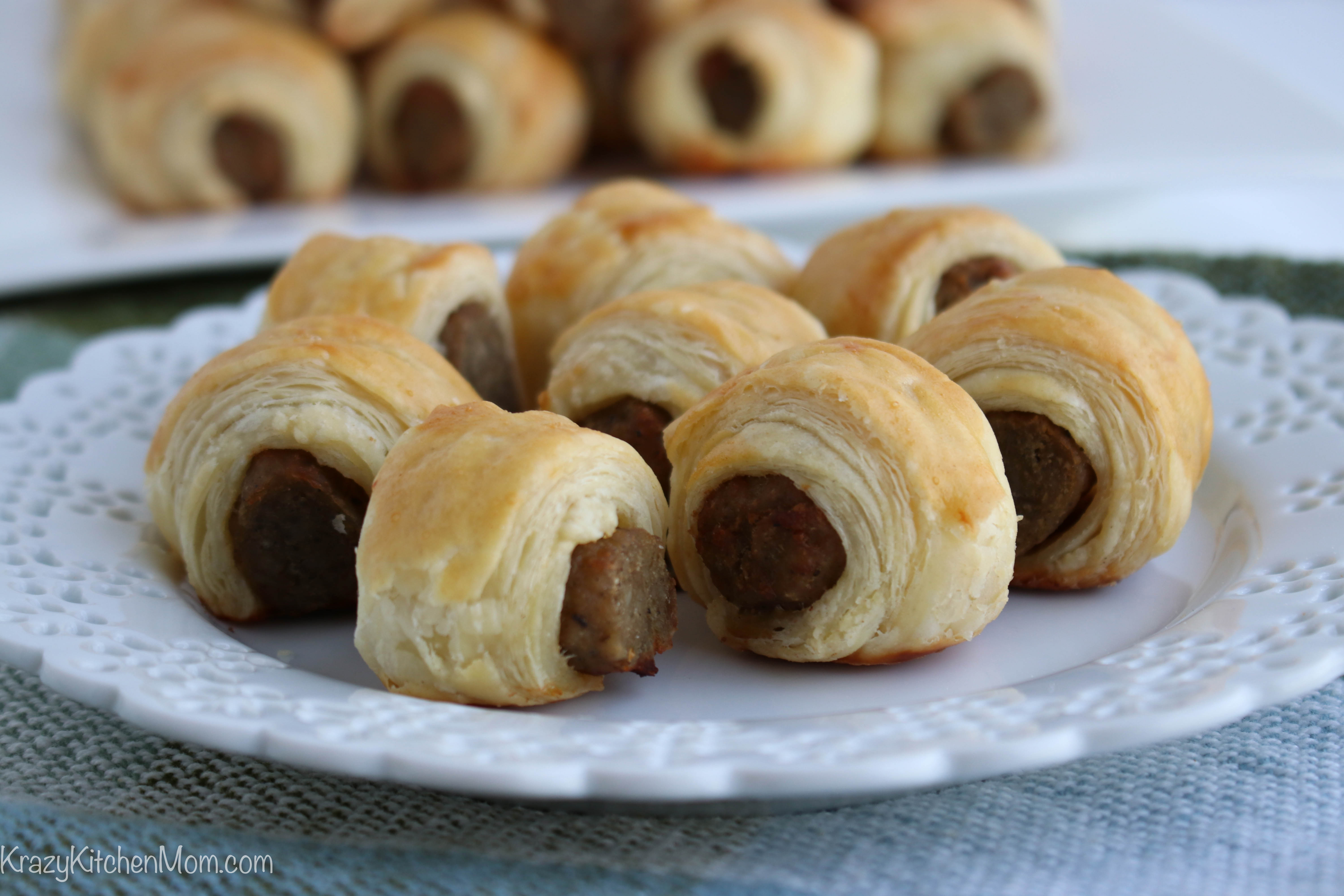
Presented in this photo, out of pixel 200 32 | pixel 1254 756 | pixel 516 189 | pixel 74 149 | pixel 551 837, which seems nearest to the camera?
pixel 551 837

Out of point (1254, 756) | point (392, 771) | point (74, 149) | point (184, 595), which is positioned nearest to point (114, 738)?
point (184, 595)

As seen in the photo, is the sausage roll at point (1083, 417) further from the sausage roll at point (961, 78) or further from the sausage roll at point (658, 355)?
the sausage roll at point (961, 78)

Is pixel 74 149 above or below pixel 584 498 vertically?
below

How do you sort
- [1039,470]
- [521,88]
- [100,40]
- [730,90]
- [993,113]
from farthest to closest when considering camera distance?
[100,40], [993,113], [730,90], [521,88], [1039,470]

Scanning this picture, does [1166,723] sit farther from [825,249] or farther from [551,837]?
[825,249]

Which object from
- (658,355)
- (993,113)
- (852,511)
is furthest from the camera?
(993,113)

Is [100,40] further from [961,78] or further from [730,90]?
[961,78]

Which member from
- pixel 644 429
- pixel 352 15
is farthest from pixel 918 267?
pixel 352 15
